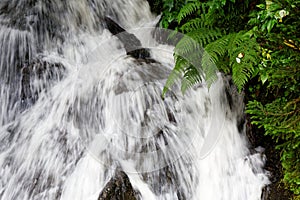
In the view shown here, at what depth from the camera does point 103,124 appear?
140 inches

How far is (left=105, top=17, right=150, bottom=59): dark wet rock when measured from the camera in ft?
13.9

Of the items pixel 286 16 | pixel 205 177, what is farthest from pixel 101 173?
pixel 286 16

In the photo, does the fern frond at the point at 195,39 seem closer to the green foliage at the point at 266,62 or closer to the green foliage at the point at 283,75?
the green foliage at the point at 266,62

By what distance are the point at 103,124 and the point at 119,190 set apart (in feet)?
2.87

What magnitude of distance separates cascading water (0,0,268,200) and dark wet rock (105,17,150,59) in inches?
2.9

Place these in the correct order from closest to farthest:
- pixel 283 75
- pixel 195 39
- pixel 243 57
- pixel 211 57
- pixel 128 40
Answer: pixel 283 75, pixel 243 57, pixel 211 57, pixel 195 39, pixel 128 40

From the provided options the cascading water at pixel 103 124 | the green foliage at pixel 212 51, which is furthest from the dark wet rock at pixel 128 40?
the green foliage at pixel 212 51

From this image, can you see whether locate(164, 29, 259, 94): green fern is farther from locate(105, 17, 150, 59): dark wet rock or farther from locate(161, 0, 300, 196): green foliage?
locate(105, 17, 150, 59): dark wet rock

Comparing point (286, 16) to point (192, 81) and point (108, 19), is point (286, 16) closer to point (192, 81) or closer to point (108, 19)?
point (192, 81)

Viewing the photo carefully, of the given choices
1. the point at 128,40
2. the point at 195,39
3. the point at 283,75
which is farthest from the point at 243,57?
the point at 128,40

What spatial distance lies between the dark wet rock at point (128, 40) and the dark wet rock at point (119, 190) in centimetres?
171

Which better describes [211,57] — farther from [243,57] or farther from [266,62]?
[266,62]

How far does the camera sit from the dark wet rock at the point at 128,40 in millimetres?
4223

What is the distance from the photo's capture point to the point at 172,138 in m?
3.44
